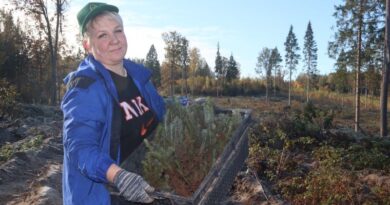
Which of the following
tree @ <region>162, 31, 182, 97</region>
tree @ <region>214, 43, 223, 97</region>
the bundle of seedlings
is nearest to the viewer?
the bundle of seedlings

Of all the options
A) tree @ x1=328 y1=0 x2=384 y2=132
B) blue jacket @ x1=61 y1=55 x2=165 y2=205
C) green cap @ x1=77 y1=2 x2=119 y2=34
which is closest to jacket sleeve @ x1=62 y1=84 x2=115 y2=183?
blue jacket @ x1=61 y1=55 x2=165 y2=205

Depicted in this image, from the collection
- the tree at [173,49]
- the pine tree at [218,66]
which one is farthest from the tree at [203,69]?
the tree at [173,49]

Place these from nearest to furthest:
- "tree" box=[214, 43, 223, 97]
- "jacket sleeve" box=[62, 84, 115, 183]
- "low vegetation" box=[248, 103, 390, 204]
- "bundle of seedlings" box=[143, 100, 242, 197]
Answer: "jacket sleeve" box=[62, 84, 115, 183] → "bundle of seedlings" box=[143, 100, 242, 197] → "low vegetation" box=[248, 103, 390, 204] → "tree" box=[214, 43, 223, 97]

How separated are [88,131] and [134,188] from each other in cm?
43

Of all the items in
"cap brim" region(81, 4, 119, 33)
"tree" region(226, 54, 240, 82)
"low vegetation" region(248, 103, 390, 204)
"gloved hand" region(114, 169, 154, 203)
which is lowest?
"low vegetation" region(248, 103, 390, 204)

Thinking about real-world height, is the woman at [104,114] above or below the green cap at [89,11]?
below

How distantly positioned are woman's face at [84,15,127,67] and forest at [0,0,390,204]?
0.63 metres

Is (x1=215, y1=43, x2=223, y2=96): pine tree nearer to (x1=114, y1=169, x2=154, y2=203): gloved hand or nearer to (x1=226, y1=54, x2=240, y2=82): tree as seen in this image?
(x1=226, y1=54, x2=240, y2=82): tree

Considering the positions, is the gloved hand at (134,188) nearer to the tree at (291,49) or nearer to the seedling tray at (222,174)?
the seedling tray at (222,174)

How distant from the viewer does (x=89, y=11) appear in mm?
2721

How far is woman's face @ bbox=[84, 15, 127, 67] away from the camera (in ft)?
9.04

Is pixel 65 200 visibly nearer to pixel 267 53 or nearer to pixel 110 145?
pixel 110 145

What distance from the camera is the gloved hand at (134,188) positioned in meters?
2.16

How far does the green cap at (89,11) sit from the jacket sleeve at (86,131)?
459 mm
